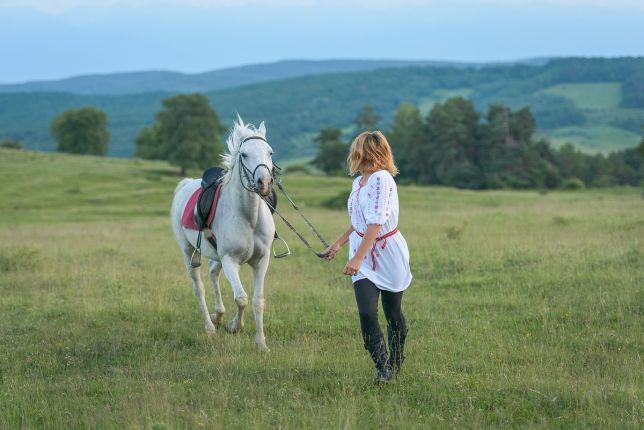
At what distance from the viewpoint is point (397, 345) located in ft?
23.6

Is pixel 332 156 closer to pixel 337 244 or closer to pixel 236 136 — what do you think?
pixel 236 136

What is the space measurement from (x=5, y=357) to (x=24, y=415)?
2533 millimetres

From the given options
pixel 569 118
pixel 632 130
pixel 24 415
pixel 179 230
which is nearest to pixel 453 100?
pixel 179 230

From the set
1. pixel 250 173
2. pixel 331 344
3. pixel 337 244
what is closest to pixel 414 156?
pixel 331 344

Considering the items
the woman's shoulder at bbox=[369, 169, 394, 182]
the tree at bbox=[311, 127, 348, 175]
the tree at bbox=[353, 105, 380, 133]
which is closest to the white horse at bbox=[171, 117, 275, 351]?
the woman's shoulder at bbox=[369, 169, 394, 182]

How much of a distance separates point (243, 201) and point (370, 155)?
2813 mm

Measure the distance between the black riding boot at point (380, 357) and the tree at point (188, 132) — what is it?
6296 cm

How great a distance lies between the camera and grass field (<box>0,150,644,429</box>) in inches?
250

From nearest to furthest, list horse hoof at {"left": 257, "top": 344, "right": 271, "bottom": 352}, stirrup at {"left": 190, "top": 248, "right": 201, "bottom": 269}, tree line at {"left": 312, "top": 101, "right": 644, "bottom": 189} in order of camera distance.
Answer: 1. horse hoof at {"left": 257, "top": 344, "right": 271, "bottom": 352}
2. stirrup at {"left": 190, "top": 248, "right": 201, "bottom": 269}
3. tree line at {"left": 312, "top": 101, "right": 644, "bottom": 189}

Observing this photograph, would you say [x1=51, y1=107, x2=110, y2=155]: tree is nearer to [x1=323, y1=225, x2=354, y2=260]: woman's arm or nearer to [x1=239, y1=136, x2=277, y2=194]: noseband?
[x1=239, y1=136, x2=277, y2=194]: noseband

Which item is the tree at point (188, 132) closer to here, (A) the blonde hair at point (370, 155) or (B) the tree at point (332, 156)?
(B) the tree at point (332, 156)

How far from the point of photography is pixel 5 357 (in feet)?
28.9

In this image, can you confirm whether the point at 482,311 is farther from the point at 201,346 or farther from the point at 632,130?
the point at 632,130

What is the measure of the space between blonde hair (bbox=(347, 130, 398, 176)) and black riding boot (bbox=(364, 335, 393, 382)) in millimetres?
1576
